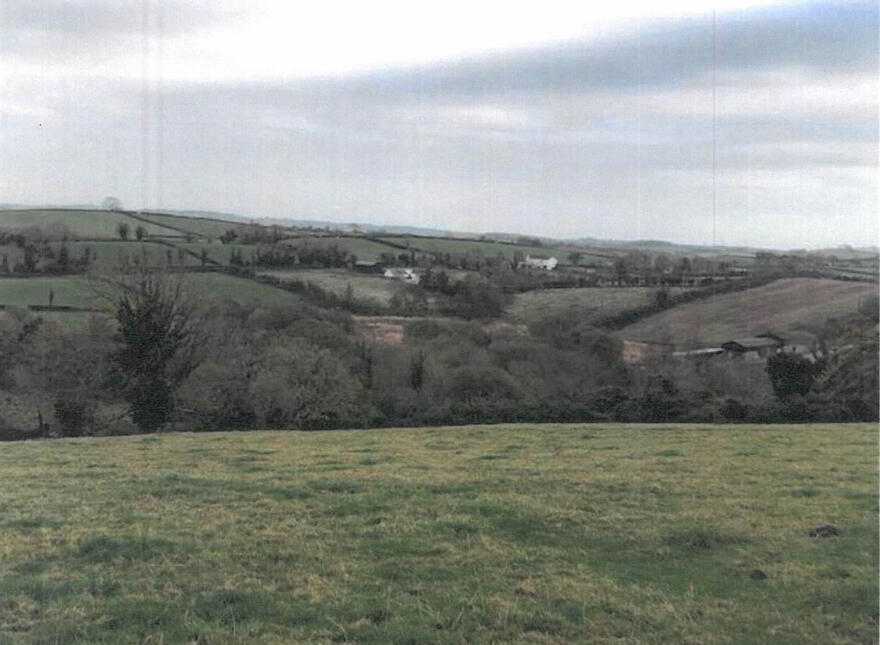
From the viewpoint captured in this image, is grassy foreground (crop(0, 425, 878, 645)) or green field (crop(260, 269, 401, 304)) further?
green field (crop(260, 269, 401, 304))

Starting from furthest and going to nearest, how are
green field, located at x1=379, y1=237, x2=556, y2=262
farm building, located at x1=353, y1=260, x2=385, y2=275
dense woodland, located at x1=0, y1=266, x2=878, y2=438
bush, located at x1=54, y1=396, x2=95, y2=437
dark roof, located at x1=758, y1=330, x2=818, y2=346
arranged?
farm building, located at x1=353, y1=260, x2=385, y2=275 < green field, located at x1=379, y1=237, x2=556, y2=262 < bush, located at x1=54, y1=396, x2=95, y2=437 < dense woodland, located at x1=0, y1=266, x2=878, y2=438 < dark roof, located at x1=758, y1=330, x2=818, y2=346

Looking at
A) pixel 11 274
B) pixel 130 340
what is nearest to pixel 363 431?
pixel 130 340

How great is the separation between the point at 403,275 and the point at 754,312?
2.24m

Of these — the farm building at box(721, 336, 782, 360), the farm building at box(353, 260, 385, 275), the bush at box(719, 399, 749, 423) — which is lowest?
the bush at box(719, 399, 749, 423)

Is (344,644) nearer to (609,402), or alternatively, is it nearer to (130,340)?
(609,402)

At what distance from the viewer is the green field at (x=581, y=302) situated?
430 cm

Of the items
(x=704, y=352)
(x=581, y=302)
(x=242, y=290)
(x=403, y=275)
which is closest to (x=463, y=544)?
(x=704, y=352)

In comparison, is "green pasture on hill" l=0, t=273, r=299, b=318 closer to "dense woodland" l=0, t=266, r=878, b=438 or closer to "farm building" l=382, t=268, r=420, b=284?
"dense woodland" l=0, t=266, r=878, b=438

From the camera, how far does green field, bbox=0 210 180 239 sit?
12.2 ft

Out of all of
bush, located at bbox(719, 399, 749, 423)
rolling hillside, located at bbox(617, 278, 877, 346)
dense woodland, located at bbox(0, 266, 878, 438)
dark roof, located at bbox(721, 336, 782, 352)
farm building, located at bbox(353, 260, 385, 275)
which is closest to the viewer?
rolling hillside, located at bbox(617, 278, 877, 346)

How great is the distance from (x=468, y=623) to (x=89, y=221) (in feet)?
9.76

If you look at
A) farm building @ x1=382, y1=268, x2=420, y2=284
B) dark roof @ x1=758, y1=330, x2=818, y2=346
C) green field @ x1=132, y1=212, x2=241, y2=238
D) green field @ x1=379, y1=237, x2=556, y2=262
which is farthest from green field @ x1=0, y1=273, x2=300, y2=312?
dark roof @ x1=758, y1=330, x2=818, y2=346

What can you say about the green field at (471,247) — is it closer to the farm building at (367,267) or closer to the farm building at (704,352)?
the farm building at (367,267)

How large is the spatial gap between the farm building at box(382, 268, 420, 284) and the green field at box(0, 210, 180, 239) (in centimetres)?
137
